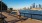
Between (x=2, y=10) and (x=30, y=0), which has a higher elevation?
(x=30, y=0)

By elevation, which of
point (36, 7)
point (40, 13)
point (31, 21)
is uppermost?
point (36, 7)

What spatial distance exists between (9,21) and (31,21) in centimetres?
53

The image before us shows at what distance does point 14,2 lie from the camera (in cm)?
200

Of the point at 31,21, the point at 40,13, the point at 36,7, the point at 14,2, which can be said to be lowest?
the point at 31,21

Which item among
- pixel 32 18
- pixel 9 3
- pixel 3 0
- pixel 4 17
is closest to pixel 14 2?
pixel 9 3

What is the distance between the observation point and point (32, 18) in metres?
1.95

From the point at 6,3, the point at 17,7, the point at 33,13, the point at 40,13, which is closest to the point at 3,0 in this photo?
the point at 6,3

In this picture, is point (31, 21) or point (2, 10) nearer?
point (31, 21)

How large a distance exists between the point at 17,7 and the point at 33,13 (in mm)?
420

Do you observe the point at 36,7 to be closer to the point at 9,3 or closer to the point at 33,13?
the point at 33,13

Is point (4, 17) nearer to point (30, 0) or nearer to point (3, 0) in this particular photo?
point (3, 0)

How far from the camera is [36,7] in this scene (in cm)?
197

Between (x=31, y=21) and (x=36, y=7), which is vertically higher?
(x=36, y=7)

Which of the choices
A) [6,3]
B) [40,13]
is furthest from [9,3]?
[40,13]
